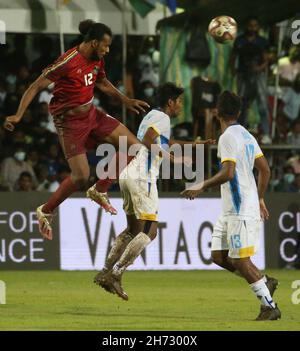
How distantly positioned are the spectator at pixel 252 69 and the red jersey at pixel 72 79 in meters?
7.91

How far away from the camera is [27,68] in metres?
22.8

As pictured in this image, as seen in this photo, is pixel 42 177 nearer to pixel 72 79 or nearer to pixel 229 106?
pixel 72 79

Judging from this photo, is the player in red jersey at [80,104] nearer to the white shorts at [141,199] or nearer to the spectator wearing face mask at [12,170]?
the white shorts at [141,199]

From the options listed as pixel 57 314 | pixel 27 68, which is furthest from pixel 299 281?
pixel 27 68

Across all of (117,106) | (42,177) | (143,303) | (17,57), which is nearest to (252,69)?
(117,106)

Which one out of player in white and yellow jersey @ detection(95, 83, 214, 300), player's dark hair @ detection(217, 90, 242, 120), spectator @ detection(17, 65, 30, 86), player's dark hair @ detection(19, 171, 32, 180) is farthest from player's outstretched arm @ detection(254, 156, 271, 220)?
spectator @ detection(17, 65, 30, 86)

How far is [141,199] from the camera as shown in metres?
13.9

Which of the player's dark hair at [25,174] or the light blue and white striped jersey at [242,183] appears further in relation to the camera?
the player's dark hair at [25,174]

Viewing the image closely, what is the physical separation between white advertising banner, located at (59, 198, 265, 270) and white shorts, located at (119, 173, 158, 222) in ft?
18.3

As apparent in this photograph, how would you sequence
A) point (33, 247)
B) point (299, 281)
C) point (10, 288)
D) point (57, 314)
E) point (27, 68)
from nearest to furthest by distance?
point (57, 314) < point (10, 288) < point (299, 281) < point (33, 247) < point (27, 68)

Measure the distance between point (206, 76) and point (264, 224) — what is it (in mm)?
2905

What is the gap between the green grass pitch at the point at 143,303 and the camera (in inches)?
444

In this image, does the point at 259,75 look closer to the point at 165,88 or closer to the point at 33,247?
the point at 33,247

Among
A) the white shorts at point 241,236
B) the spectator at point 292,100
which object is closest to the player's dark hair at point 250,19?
the spectator at point 292,100
